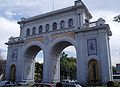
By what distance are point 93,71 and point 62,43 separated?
8.21m

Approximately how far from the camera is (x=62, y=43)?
31.5 metres

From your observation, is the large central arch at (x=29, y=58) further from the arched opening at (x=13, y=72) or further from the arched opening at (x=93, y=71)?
the arched opening at (x=93, y=71)

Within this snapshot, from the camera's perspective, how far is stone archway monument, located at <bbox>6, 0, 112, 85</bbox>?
26109 mm

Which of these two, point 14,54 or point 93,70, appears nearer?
point 93,70

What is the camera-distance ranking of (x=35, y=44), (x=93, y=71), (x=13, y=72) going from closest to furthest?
(x=93, y=71) → (x=35, y=44) → (x=13, y=72)

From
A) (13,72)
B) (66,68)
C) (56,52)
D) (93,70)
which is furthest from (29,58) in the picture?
(66,68)

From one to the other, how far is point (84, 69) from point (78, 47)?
3.75 metres

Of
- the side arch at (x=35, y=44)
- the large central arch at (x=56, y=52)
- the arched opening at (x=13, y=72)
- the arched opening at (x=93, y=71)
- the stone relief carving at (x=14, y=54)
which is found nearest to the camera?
the arched opening at (x=93, y=71)

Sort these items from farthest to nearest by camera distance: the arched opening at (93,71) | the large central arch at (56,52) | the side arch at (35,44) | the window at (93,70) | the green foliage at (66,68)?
the green foliage at (66,68)
the side arch at (35,44)
the large central arch at (56,52)
the window at (93,70)
the arched opening at (93,71)

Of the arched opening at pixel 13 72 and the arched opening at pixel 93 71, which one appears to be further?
the arched opening at pixel 13 72

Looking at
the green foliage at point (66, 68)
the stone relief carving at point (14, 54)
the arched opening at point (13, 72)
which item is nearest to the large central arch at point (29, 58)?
the stone relief carving at point (14, 54)

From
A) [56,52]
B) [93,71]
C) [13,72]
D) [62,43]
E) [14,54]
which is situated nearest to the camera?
[93,71]

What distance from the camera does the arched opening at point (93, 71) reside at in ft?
84.7

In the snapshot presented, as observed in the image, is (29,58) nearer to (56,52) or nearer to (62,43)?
(56,52)
